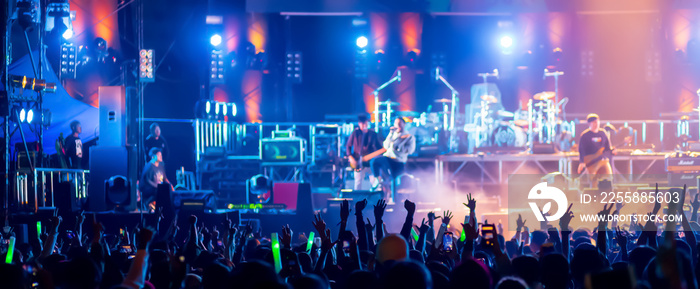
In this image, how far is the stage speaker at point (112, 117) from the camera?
1277cm

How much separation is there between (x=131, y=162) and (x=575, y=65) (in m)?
15.1

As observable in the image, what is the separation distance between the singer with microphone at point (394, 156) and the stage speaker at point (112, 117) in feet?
15.6

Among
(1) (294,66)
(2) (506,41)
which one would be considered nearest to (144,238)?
(1) (294,66)

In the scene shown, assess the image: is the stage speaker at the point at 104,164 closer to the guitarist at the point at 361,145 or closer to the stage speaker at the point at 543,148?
the guitarist at the point at 361,145

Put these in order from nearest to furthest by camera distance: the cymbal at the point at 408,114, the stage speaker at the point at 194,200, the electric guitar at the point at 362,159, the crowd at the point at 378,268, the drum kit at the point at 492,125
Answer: the crowd at the point at 378,268, the stage speaker at the point at 194,200, the electric guitar at the point at 362,159, the drum kit at the point at 492,125, the cymbal at the point at 408,114

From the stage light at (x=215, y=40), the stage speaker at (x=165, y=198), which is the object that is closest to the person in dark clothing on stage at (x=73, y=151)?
the stage speaker at (x=165, y=198)

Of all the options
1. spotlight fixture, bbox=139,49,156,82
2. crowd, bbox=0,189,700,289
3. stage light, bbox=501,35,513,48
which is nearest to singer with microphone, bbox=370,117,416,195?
spotlight fixture, bbox=139,49,156,82

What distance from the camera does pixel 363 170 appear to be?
15289 millimetres

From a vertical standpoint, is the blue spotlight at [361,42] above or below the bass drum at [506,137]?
above

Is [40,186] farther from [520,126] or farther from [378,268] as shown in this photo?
[520,126]

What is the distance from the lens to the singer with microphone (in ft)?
47.8

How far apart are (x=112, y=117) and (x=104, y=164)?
87cm

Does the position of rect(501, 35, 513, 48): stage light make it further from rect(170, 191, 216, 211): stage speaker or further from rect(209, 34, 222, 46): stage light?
rect(170, 191, 216, 211): stage speaker

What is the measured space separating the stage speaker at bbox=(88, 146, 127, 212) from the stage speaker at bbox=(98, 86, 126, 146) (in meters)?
0.27
